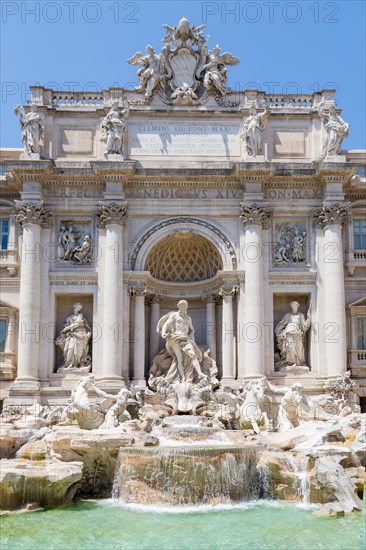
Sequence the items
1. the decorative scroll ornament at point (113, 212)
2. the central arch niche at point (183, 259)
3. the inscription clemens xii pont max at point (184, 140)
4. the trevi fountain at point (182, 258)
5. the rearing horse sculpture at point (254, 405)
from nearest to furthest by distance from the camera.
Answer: the rearing horse sculpture at point (254, 405)
the trevi fountain at point (182, 258)
the decorative scroll ornament at point (113, 212)
the central arch niche at point (183, 259)
the inscription clemens xii pont max at point (184, 140)

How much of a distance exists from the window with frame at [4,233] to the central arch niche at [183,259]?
581cm

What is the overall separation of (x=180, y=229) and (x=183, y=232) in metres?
0.17

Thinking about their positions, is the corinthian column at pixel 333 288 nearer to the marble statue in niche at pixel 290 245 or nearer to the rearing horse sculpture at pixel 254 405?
the marble statue in niche at pixel 290 245

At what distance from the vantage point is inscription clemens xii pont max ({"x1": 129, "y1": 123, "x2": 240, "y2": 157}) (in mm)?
27859

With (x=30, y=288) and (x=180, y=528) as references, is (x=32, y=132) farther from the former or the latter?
(x=180, y=528)

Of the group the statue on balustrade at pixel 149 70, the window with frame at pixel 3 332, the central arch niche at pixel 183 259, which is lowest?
the window with frame at pixel 3 332

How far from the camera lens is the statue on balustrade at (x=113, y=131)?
26.8m

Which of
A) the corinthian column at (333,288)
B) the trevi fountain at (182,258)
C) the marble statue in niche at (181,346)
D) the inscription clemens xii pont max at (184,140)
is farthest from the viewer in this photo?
the inscription clemens xii pont max at (184,140)

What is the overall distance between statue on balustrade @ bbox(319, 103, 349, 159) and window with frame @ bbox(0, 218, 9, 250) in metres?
13.2

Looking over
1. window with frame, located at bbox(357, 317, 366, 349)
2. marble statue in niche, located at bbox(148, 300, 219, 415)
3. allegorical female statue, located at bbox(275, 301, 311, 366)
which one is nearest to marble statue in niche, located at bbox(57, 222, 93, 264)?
marble statue in niche, located at bbox(148, 300, 219, 415)

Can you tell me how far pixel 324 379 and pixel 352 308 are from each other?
3231 millimetres

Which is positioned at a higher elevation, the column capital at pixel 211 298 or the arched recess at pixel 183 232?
the arched recess at pixel 183 232

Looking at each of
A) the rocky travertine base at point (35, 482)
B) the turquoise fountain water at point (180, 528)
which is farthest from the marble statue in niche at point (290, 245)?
the rocky travertine base at point (35, 482)

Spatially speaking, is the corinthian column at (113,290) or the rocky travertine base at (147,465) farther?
the corinthian column at (113,290)
